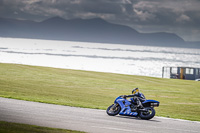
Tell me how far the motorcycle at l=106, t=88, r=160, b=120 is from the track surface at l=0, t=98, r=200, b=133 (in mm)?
278

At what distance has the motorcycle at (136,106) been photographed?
55.6 ft

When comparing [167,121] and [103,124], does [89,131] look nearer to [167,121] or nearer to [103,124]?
[103,124]

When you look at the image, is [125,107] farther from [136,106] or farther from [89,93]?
[89,93]

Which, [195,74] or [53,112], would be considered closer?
[53,112]

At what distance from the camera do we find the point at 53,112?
1791 cm

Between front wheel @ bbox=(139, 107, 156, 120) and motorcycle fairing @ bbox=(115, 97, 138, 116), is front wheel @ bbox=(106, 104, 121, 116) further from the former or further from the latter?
front wheel @ bbox=(139, 107, 156, 120)

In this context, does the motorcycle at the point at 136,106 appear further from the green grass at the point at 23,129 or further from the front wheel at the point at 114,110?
the green grass at the point at 23,129

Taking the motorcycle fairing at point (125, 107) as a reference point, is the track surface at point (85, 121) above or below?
below

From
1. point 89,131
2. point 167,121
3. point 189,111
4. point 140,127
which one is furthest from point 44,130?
point 189,111

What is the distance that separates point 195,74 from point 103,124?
164 feet

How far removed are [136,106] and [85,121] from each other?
2687mm

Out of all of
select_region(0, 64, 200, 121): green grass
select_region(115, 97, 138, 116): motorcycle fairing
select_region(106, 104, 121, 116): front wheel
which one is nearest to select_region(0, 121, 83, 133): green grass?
select_region(115, 97, 138, 116): motorcycle fairing

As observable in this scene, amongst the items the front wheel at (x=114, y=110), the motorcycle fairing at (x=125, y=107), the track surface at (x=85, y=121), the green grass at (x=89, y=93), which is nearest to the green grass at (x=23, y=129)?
the track surface at (x=85, y=121)

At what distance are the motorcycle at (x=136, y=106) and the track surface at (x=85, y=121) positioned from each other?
11.0 inches
